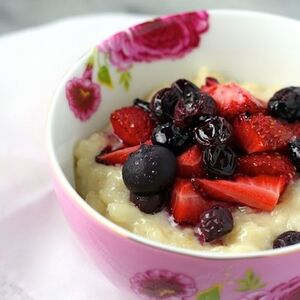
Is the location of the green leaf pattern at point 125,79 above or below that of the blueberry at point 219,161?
below

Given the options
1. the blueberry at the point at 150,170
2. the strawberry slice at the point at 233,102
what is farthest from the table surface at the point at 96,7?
the blueberry at the point at 150,170

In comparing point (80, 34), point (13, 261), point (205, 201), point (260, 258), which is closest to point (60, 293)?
point (13, 261)

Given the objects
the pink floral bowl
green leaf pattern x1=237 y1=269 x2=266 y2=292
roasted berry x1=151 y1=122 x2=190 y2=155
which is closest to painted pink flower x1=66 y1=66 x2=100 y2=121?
the pink floral bowl

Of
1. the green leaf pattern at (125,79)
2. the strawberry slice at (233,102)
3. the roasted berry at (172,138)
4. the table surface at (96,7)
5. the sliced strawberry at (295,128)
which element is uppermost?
the strawberry slice at (233,102)

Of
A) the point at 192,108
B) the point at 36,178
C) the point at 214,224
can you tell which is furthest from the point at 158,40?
the point at 214,224

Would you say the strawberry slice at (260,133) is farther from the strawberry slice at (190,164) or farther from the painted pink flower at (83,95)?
the painted pink flower at (83,95)

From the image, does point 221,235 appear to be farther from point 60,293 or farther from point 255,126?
point 60,293

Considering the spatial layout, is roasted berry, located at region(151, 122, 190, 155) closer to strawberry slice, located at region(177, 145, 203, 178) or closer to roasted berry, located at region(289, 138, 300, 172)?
strawberry slice, located at region(177, 145, 203, 178)
